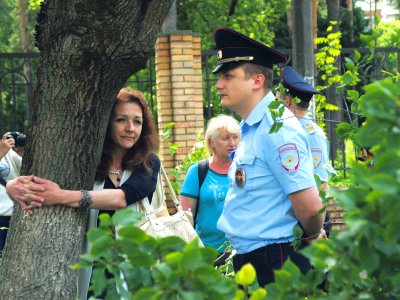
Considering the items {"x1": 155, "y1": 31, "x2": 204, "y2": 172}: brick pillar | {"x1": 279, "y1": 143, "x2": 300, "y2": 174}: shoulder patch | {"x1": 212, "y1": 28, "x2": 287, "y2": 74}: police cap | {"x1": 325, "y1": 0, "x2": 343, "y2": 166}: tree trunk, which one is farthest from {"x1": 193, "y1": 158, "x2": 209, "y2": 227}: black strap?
{"x1": 155, "y1": 31, "x2": 204, "y2": 172}: brick pillar

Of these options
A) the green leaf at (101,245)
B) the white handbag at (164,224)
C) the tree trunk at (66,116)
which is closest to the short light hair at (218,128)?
the white handbag at (164,224)

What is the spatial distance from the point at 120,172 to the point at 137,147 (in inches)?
6.2

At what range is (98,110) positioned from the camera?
3.95 meters

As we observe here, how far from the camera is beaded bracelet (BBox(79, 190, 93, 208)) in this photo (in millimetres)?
3939

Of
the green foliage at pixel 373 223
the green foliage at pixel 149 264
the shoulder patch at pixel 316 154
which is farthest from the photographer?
the shoulder patch at pixel 316 154

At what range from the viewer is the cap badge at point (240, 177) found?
146 inches

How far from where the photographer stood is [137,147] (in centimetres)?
431

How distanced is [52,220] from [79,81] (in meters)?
0.60

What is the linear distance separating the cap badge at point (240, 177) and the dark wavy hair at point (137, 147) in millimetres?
605

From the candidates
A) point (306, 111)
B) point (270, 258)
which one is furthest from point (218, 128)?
point (270, 258)

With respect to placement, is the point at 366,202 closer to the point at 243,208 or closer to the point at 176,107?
the point at 243,208

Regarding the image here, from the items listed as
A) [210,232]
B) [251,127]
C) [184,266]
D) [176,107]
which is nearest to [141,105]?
[251,127]

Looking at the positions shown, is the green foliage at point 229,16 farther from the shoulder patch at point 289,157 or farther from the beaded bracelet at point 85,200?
the shoulder patch at point 289,157

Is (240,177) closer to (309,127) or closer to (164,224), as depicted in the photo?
(164,224)
